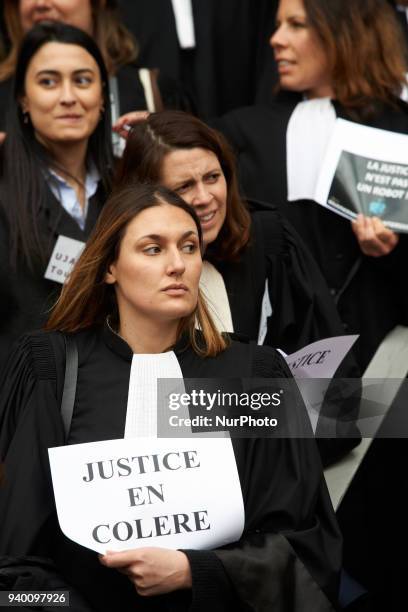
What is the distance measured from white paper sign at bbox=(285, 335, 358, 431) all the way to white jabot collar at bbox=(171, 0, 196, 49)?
241 centimetres

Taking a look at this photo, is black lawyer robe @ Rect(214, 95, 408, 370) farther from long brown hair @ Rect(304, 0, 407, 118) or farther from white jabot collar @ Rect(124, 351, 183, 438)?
white jabot collar @ Rect(124, 351, 183, 438)

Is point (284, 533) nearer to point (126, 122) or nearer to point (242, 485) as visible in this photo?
point (242, 485)

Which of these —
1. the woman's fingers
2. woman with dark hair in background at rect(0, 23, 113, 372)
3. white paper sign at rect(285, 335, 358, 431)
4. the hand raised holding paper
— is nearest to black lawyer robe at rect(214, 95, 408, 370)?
the woman's fingers

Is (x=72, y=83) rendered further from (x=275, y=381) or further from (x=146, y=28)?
(x=275, y=381)

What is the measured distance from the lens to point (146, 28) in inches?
249

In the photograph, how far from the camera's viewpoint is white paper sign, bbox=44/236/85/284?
4820 millimetres

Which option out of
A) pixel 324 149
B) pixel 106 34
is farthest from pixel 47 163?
pixel 324 149

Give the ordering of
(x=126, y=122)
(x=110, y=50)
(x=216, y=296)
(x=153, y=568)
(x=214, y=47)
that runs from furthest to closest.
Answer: (x=214, y=47) < (x=110, y=50) < (x=126, y=122) < (x=216, y=296) < (x=153, y=568)

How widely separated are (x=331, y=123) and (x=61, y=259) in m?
1.34

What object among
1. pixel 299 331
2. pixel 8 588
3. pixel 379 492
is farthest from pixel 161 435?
pixel 379 492

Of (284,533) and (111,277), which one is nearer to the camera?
(284,533)

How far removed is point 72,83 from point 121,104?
46cm

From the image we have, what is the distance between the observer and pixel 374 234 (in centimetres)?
507

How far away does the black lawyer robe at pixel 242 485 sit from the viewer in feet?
12.3
